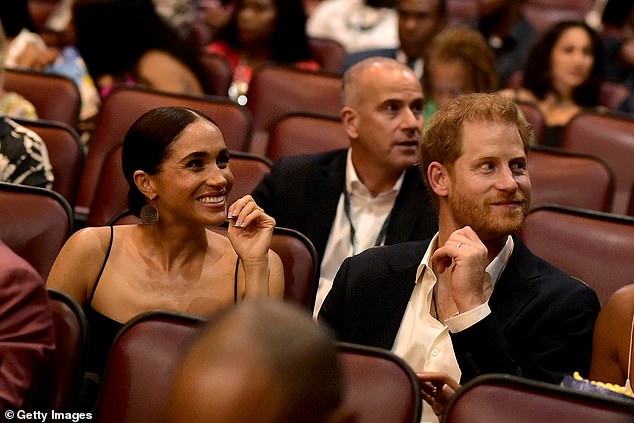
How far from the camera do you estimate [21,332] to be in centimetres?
192

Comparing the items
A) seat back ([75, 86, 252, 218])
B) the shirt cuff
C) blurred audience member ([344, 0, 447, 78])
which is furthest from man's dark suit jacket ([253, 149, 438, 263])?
blurred audience member ([344, 0, 447, 78])

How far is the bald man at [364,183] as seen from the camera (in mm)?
2936

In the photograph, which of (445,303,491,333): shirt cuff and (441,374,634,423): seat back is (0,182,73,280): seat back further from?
(441,374,634,423): seat back

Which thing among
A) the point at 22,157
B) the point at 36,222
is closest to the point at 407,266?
the point at 36,222

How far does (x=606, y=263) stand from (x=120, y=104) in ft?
5.32

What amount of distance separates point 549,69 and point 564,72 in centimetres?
6

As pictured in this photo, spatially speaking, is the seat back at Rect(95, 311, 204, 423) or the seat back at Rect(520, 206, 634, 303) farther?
the seat back at Rect(520, 206, 634, 303)

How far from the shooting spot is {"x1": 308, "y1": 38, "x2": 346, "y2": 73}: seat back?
16.1 feet

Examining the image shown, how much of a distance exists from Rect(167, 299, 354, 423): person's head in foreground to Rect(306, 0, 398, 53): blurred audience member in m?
4.35

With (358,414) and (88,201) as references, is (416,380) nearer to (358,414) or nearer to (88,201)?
(358,414)

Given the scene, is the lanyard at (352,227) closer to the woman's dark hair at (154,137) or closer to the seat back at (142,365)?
the woman's dark hair at (154,137)

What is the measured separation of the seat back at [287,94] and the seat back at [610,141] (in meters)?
0.86

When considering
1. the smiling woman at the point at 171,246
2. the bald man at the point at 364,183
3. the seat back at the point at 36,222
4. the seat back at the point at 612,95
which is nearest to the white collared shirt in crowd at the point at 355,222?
the bald man at the point at 364,183

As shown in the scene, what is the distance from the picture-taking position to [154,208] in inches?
99.0
